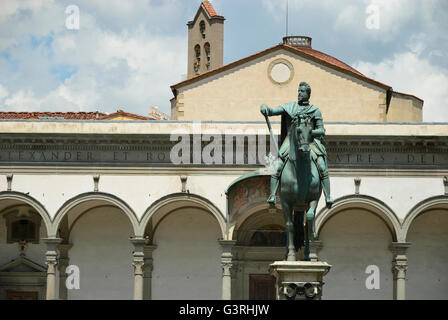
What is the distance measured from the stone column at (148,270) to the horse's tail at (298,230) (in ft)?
61.6

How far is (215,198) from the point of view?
30.1 m

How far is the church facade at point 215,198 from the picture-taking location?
1185 inches

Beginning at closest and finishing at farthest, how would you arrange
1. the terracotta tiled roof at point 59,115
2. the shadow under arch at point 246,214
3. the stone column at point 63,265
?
the shadow under arch at point 246,214 → the stone column at point 63,265 → the terracotta tiled roof at point 59,115

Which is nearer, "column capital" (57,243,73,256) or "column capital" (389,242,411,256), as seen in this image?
"column capital" (389,242,411,256)

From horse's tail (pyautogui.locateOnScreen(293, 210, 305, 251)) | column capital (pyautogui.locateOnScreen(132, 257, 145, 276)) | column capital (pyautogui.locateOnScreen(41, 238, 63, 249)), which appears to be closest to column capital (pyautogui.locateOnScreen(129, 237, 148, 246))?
column capital (pyautogui.locateOnScreen(132, 257, 145, 276))

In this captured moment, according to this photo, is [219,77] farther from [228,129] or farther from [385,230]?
[385,230]

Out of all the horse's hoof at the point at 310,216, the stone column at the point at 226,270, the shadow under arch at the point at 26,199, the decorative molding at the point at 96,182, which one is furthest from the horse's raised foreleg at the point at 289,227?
the shadow under arch at the point at 26,199

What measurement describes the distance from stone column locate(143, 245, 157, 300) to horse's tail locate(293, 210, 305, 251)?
18.8 metres

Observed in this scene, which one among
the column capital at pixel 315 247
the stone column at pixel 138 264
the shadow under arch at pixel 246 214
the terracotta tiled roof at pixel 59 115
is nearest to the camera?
the column capital at pixel 315 247

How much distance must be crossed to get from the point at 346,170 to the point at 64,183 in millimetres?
8914

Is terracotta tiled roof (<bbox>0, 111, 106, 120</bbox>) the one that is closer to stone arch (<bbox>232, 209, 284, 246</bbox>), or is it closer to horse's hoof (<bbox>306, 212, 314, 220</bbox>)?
stone arch (<bbox>232, 209, 284, 246</bbox>)

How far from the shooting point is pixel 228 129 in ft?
103

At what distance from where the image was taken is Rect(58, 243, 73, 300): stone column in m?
31.7

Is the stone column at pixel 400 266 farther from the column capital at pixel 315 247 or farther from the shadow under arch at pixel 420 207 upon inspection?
the column capital at pixel 315 247
